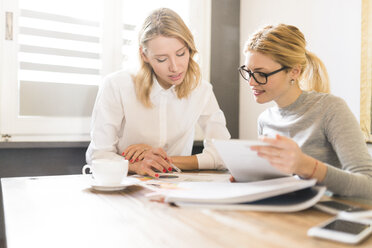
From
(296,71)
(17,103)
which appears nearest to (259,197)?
(296,71)

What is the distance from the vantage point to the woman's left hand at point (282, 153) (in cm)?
72

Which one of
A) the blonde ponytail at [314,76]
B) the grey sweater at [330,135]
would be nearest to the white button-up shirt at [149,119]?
the grey sweater at [330,135]

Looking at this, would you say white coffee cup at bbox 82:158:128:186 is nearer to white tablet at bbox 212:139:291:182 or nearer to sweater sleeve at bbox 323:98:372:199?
white tablet at bbox 212:139:291:182

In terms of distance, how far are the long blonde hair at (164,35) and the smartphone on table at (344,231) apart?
1.12m

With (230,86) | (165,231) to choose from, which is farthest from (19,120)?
(165,231)

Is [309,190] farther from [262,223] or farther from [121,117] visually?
[121,117]

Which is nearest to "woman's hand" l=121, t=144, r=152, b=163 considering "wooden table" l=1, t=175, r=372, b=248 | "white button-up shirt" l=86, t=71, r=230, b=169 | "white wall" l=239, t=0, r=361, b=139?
"white button-up shirt" l=86, t=71, r=230, b=169

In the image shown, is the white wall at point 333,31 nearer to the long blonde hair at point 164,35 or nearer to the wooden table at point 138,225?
the long blonde hair at point 164,35

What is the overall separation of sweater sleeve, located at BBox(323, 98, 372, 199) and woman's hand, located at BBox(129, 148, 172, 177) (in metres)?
0.55

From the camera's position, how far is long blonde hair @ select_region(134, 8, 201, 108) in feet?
4.94

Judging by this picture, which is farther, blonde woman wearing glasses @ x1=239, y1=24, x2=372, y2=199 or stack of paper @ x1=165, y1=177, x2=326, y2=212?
blonde woman wearing glasses @ x1=239, y1=24, x2=372, y2=199

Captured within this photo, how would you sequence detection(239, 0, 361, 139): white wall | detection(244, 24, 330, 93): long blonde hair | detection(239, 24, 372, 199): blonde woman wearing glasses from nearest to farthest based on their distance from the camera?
detection(239, 24, 372, 199): blonde woman wearing glasses < detection(244, 24, 330, 93): long blonde hair < detection(239, 0, 361, 139): white wall

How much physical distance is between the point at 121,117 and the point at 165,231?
111cm

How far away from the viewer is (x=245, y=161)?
807 millimetres
